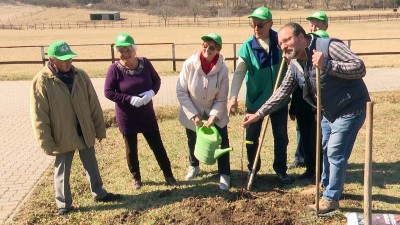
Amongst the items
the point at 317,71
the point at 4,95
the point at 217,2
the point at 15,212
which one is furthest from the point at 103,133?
the point at 217,2

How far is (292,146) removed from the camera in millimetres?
6695

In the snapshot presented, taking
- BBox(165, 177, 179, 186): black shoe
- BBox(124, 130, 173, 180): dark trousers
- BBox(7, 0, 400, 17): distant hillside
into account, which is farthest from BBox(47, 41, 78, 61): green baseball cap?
BBox(7, 0, 400, 17): distant hillside

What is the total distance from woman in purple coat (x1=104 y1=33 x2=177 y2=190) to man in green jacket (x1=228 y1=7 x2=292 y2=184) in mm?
910

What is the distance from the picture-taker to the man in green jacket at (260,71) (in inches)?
181

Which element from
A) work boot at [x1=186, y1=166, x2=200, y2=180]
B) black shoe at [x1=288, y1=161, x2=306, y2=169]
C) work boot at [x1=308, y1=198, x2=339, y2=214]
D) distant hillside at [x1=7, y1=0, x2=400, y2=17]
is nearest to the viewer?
work boot at [x1=308, y1=198, x2=339, y2=214]

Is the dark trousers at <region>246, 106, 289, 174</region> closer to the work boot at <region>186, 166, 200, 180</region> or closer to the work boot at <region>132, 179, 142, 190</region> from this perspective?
the work boot at <region>186, 166, 200, 180</region>

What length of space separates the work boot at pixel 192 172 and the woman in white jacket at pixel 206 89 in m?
0.56

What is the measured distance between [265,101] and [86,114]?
1.93 metres

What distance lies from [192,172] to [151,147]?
0.69 m

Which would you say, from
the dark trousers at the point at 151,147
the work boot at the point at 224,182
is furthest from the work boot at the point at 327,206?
the dark trousers at the point at 151,147

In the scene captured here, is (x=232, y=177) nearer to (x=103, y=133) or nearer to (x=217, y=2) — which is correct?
(x=103, y=133)

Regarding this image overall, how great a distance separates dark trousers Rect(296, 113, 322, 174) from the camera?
5008 mm

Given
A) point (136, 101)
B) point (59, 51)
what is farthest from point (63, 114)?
point (136, 101)

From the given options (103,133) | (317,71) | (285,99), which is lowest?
(103,133)
